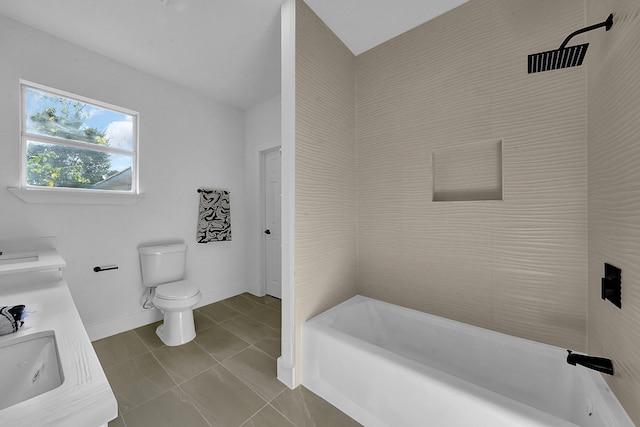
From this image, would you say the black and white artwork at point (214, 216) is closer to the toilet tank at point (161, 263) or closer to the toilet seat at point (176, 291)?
the toilet tank at point (161, 263)

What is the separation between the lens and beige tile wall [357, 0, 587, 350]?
1.32 meters

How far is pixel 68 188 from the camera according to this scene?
199cm

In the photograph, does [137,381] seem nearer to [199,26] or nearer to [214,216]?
[214,216]

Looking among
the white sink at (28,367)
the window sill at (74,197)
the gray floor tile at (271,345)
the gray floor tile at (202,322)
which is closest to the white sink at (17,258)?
the window sill at (74,197)

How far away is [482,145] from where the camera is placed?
62.3 inches

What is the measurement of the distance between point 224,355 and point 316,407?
2.94ft

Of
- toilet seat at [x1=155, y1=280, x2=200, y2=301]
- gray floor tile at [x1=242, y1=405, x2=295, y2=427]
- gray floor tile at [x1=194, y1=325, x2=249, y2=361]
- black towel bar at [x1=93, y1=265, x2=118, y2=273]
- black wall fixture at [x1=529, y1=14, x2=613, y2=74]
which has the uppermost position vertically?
black wall fixture at [x1=529, y1=14, x2=613, y2=74]

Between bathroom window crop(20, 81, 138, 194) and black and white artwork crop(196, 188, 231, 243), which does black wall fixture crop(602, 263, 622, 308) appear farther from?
bathroom window crop(20, 81, 138, 194)

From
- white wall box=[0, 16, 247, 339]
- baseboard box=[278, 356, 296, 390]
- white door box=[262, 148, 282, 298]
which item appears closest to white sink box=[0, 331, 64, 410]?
baseboard box=[278, 356, 296, 390]

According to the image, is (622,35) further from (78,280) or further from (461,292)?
(78,280)

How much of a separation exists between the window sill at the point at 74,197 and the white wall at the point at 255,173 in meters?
1.23

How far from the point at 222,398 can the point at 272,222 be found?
196 centimetres

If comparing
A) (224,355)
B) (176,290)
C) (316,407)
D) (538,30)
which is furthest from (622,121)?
(176,290)

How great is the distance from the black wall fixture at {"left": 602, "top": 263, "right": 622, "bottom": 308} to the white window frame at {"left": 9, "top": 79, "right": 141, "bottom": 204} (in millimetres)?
3259
